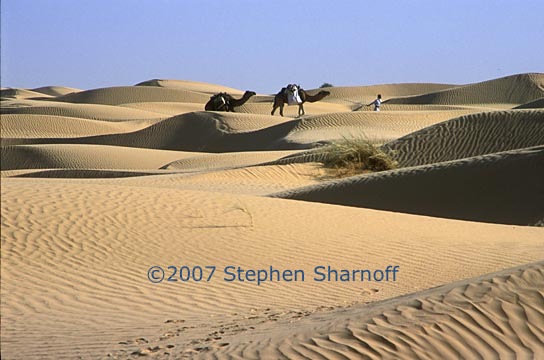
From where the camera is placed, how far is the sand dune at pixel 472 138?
23.7 metres

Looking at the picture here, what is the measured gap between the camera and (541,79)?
59.6 metres

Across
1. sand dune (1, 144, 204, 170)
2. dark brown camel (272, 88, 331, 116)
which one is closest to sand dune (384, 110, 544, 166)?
sand dune (1, 144, 204, 170)

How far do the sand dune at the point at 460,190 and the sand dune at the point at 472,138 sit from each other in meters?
5.89

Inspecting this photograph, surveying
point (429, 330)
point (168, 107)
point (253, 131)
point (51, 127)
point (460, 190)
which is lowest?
point (429, 330)

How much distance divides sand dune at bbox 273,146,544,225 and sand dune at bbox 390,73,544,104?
139ft

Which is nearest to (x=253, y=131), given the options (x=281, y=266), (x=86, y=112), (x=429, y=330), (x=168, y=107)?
(x=86, y=112)

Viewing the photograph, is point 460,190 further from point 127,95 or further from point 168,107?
point 127,95

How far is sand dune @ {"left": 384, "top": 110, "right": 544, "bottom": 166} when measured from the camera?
2366 cm

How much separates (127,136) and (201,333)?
34539 millimetres

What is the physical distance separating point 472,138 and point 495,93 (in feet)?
125

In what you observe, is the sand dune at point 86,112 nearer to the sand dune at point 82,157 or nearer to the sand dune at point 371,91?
the sand dune at point 82,157

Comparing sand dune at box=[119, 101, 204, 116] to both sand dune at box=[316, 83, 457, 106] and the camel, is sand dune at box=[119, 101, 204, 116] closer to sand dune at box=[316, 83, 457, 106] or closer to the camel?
sand dune at box=[316, 83, 457, 106]

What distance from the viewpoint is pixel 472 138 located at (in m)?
24.5

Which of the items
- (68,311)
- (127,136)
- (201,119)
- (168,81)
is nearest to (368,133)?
(201,119)
